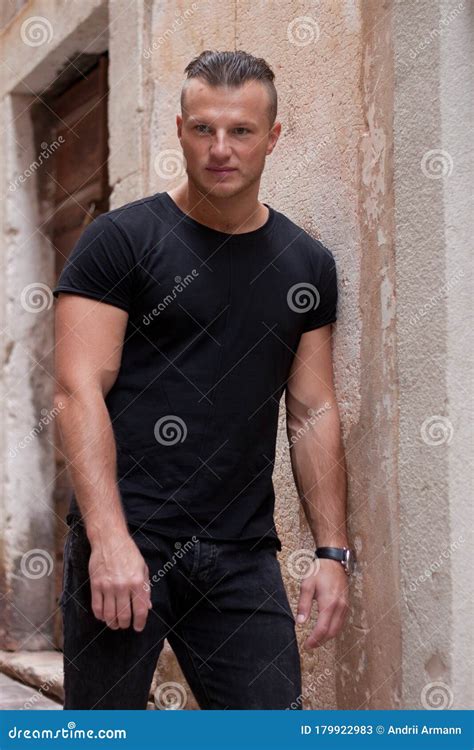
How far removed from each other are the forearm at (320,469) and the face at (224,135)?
0.65 metres

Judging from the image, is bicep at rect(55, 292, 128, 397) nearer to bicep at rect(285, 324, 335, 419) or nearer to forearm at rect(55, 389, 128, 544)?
forearm at rect(55, 389, 128, 544)

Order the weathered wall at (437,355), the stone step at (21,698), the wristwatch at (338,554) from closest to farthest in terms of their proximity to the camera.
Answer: the weathered wall at (437,355) → the wristwatch at (338,554) → the stone step at (21,698)

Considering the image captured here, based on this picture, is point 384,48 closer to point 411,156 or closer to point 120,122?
point 411,156

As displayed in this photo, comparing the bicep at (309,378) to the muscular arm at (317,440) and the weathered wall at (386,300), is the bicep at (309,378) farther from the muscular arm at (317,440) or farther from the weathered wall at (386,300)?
the weathered wall at (386,300)

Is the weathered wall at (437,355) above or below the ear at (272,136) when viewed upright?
below

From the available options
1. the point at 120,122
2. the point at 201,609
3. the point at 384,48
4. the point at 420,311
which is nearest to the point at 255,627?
the point at 201,609

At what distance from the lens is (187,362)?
8.79 feet

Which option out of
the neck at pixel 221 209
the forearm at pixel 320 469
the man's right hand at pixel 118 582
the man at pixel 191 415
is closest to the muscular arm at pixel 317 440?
the forearm at pixel 320 469

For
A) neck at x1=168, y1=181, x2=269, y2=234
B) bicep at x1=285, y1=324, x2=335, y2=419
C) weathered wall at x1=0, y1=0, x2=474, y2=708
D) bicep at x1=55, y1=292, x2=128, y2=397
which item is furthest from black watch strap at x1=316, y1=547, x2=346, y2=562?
neck at x1=168, y1=181, x2=269, y2=234

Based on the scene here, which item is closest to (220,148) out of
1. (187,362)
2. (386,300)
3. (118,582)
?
(187,362)

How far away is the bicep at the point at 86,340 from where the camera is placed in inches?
103

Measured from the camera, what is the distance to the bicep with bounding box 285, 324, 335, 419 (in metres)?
2.94

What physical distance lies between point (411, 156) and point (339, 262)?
423 mm

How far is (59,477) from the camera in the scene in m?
5.99
